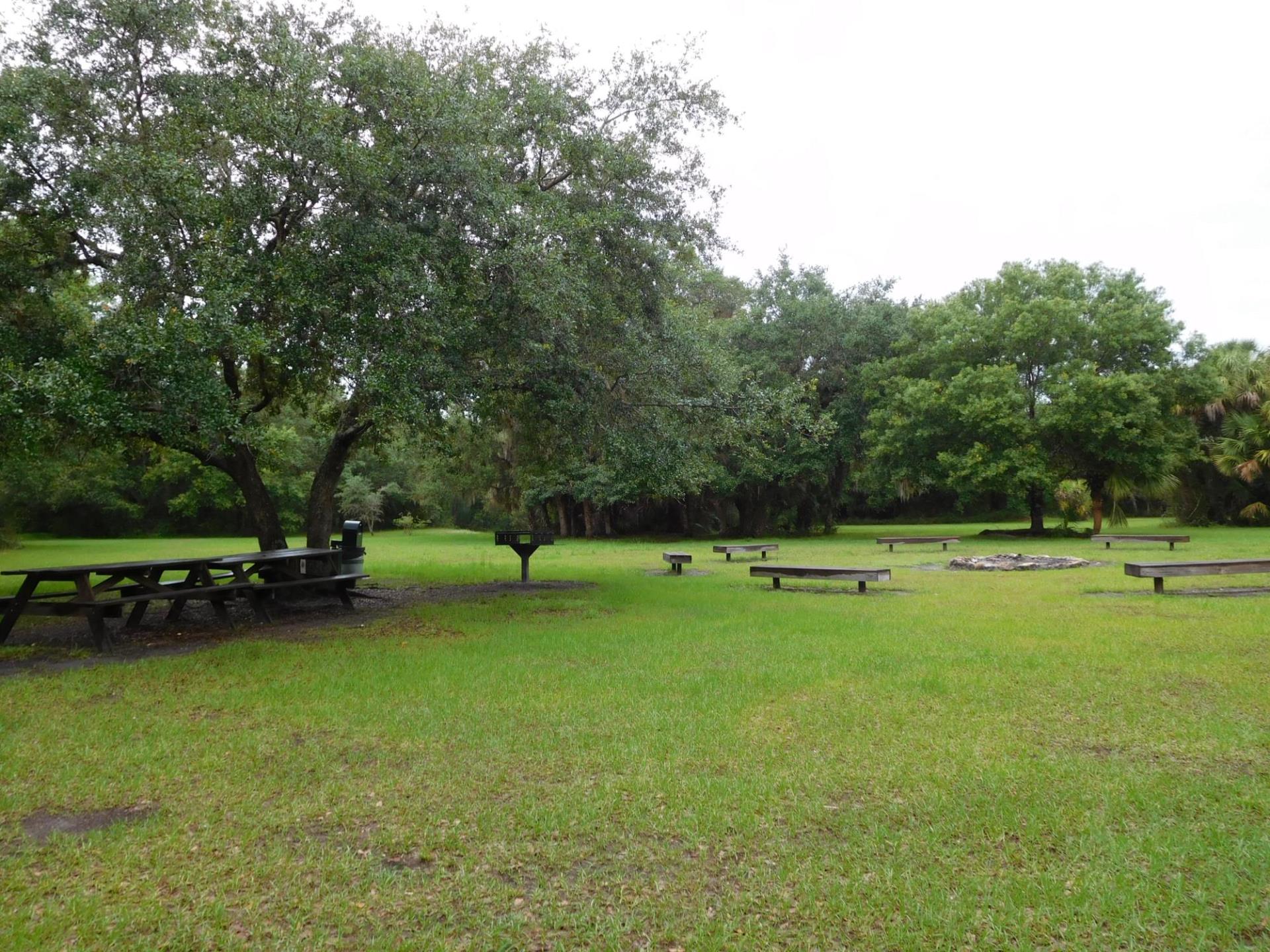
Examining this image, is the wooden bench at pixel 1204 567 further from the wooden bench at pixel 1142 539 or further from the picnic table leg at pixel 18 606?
the picnic table leg at pixel 18 606

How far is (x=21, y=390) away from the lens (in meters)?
6.71

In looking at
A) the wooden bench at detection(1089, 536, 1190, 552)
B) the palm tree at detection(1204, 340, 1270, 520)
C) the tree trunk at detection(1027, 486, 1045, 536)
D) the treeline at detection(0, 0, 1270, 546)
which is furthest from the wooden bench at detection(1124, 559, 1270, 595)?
the palm tree at detection(1204, 340, 1270, 520)

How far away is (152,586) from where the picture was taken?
8.25 meters

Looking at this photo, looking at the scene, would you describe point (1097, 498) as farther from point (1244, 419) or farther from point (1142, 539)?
point (1244, 419)

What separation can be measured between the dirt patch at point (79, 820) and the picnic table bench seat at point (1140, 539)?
19.8m

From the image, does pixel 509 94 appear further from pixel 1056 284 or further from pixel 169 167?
pixel 1056 284

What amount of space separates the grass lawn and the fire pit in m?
7.26

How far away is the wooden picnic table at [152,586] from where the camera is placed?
7281 mm

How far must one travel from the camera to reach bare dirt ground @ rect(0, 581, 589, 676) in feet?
24.3

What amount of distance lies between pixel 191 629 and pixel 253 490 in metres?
2.32

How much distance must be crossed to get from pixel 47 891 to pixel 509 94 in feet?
34.0

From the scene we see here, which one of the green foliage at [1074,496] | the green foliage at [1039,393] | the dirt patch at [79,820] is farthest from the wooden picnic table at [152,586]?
the green foliage at [1074,496]

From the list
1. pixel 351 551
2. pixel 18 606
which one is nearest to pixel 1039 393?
pixel 351 551

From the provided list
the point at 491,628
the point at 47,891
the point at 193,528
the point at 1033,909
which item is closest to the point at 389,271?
the point at 491,628
